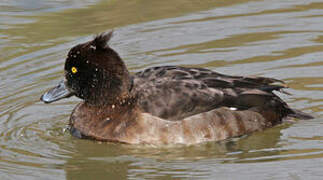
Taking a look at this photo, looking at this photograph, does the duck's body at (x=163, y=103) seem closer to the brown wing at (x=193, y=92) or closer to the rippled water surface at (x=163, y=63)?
the brown wing at (x=193, y=92)

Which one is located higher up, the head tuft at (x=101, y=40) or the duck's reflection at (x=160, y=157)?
the head tuft at (x=101, y=40)

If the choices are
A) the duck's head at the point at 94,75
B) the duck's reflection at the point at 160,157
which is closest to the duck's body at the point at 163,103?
the duck's head at the point at 94,75

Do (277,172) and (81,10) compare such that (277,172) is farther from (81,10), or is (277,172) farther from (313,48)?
(81,10)

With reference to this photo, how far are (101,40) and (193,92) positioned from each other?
1.13 m

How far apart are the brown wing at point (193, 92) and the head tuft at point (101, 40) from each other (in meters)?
0.61

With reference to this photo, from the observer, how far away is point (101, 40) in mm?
8258

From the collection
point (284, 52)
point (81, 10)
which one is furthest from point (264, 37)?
point (81, 10)

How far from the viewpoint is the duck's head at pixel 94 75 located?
841 cm

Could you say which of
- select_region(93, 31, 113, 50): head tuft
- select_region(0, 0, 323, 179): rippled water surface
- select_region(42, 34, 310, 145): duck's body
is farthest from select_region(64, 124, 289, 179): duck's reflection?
select_region(93, 31, 113, 50): head tuft

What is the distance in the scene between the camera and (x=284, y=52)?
423 inches

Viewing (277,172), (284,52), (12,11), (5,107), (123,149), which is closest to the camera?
(277,172)

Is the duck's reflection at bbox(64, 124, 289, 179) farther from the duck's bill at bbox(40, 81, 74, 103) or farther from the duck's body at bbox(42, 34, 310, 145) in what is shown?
the duck's bill at bbox(40, 81, 74, 103)

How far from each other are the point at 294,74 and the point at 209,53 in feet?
4.61

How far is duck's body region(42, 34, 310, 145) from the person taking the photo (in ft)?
27.2
